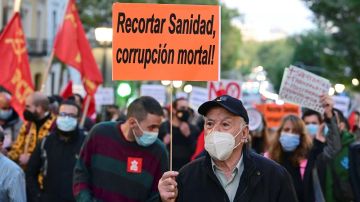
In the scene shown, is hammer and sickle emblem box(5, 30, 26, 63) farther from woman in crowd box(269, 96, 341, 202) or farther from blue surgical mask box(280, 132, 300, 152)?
blue surgical mask box(280, 132, 300, 152)

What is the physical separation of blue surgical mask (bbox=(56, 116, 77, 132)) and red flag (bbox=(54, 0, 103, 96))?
5.56 m

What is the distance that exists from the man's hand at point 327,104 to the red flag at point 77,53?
285 inches

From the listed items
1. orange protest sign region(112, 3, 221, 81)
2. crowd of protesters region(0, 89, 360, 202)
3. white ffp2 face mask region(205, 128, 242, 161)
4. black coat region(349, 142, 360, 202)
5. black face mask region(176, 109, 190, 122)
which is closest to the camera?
white ffp2 face mask region(205, 128, 242, 161)

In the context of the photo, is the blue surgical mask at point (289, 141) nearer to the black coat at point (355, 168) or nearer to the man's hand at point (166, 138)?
the black coat at point (355, 168)

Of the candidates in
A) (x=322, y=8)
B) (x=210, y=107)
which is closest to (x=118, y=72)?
(x=210, y=107)

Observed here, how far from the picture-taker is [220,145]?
208 inches

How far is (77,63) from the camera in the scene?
16234mm

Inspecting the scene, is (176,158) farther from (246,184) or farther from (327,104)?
(246,184)

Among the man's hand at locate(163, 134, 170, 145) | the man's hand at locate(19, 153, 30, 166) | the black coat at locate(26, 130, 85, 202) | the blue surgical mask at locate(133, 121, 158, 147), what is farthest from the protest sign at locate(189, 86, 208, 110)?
the blue surgical mask at locate(133, 121, 158, 147)

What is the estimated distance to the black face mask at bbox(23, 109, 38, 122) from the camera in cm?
1156

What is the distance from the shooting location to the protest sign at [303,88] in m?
9.91

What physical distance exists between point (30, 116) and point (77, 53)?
15.8 ft

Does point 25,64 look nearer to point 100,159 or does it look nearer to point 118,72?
point 100,159

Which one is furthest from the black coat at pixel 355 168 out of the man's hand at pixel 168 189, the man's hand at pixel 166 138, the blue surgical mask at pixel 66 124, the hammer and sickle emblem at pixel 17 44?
the hammer and sickle emblem at pixel 17 44
